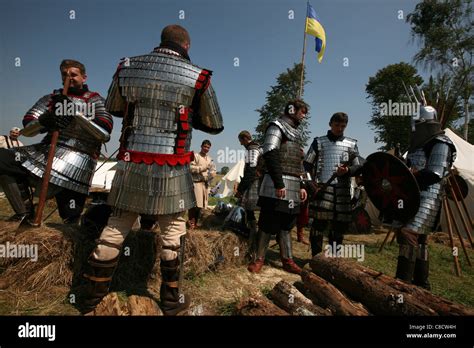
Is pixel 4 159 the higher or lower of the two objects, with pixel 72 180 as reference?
higher

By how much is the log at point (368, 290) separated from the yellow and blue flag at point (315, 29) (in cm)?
1043

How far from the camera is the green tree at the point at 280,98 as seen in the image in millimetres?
29628

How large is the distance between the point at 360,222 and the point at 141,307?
752cm

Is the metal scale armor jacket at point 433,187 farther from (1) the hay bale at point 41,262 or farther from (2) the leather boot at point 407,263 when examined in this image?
(1) the hay bale at point 41,262

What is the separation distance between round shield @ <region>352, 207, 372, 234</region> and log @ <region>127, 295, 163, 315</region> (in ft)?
23.4

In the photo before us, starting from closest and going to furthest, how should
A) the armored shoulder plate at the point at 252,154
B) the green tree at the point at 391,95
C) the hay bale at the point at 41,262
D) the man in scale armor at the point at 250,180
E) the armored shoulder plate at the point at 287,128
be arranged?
the hay bale at the point at 41,262 < the armored shoulder plate at the point at 287,128 < the man in scale armor at the point at 250,180 < the armored shoulder plate at the point at 252,154 < the green tree at the point at 391,95

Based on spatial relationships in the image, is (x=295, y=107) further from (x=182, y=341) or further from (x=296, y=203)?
(x=182, y=341)

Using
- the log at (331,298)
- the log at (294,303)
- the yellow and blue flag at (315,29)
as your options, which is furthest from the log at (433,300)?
the yellow and blue flag at (315,29)

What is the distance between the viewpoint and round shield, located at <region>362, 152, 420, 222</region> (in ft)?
10.9

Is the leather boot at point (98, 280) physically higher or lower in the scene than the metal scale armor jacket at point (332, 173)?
lower

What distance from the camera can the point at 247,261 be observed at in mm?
4352

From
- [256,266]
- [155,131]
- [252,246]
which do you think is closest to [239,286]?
[256,266]

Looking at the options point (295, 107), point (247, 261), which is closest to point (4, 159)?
point (247, 261)

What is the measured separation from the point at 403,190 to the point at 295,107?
1.82 m
